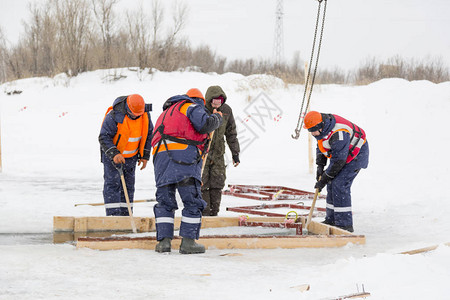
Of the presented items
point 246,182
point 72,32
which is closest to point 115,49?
point 72,32

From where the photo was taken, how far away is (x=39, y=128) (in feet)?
71.7

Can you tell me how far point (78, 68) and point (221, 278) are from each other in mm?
25840

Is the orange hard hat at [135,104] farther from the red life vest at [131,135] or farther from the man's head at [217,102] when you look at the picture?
the man's head at [217,102]

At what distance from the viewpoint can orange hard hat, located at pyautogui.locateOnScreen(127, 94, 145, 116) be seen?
5754mm

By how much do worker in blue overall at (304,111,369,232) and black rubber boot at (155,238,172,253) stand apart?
81.5 inches

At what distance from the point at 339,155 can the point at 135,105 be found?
7.65 ft

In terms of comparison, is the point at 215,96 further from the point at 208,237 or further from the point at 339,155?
the point at 208,237

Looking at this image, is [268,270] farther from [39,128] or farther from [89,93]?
[89,93]

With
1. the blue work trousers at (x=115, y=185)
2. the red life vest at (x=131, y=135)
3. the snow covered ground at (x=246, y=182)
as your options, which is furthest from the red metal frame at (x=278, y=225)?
the red life vest at (x=131, y=135)

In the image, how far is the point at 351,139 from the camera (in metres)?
6.18

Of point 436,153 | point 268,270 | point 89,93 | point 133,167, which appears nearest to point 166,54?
point 89,93

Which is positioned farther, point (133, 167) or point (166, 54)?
point (166, 54)

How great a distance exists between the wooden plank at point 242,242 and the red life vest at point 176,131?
0.88 meters

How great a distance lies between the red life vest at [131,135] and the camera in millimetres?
6027
